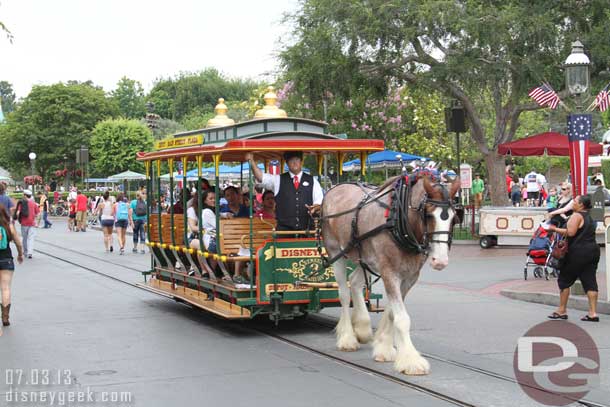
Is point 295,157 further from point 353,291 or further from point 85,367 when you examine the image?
point 85,367

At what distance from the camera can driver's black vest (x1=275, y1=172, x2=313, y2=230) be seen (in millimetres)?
10883

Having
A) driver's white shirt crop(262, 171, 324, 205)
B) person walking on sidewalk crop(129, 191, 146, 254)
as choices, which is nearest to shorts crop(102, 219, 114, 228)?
person walking on sidewalk crop(129, 191, 146, 254)

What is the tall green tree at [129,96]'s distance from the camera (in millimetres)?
108613

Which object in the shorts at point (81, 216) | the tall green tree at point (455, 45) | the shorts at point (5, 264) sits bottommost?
the shorts at point (5, 264)

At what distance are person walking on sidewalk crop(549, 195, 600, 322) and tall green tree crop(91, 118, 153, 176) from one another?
5789 cm

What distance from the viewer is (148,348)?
1001 centimetres

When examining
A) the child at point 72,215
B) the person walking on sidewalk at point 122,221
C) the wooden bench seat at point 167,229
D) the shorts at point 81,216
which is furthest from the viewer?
the child at point 72,215

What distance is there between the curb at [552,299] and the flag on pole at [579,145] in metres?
1.65

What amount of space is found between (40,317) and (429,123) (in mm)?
32134

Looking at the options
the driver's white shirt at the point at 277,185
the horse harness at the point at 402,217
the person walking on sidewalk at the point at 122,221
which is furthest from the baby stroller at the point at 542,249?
the person walking on sidewalk at the point at 122,221

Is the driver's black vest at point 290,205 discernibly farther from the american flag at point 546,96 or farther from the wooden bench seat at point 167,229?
the american flag at point 546,96

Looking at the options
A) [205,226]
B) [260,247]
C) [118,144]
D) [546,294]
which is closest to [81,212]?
[205,226]

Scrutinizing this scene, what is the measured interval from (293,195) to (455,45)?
15131 millimetres
